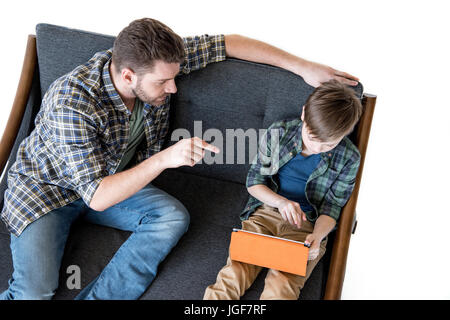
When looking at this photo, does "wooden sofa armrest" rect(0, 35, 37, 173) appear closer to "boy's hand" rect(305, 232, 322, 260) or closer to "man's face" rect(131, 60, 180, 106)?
"man's face" rect(131, 60, 180, 106)

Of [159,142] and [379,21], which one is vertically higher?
[379,21]

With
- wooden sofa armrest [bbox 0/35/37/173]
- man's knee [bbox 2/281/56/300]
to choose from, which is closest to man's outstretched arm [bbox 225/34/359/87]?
wooden sofa armrest [bbox 0/35/37/173]

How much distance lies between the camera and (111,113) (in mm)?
1498

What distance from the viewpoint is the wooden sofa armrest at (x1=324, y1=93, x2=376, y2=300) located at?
4.67 ft

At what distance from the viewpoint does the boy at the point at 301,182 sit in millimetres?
1383

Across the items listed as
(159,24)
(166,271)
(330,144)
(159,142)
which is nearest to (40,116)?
(159,142)

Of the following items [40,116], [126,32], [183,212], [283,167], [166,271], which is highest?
[126,32]

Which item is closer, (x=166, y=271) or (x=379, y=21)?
(x=166, y=271)

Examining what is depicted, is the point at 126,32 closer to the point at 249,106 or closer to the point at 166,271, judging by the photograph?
the point at 249,106

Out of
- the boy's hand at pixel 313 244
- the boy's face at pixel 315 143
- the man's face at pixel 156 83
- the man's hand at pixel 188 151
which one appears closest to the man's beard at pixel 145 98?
the man's face at pixel 156 83

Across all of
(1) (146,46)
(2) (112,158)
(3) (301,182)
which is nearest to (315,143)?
(3) (301,182)

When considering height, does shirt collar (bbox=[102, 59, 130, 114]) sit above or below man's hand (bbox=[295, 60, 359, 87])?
below
